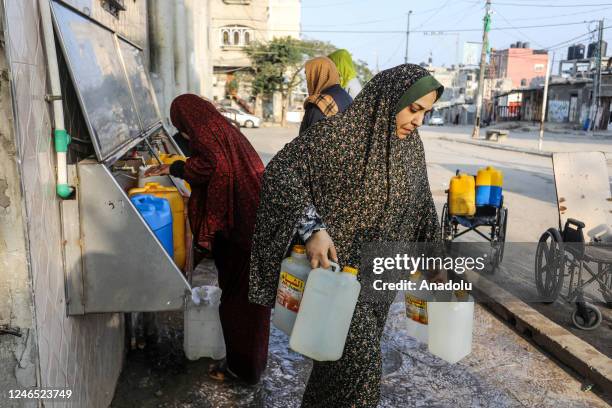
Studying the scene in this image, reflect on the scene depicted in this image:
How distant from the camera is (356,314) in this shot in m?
1.98

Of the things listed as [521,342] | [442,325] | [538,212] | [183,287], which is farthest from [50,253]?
[538,212]

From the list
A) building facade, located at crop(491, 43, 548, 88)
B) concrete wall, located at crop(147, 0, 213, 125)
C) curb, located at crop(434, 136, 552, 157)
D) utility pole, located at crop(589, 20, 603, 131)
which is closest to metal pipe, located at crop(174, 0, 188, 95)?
concrete wall, located at crop(147, 0, 213, 125)

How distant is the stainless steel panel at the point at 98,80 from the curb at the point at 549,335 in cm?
285

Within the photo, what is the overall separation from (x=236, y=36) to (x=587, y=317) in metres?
33.5

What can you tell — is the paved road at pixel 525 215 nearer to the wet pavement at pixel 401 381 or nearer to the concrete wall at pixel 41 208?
the wet pavement at pixel 401 381

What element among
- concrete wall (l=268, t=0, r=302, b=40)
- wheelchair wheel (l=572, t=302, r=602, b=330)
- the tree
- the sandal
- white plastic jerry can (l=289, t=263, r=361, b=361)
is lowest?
the sandal

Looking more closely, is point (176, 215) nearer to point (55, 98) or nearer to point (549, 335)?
point (55, 98)

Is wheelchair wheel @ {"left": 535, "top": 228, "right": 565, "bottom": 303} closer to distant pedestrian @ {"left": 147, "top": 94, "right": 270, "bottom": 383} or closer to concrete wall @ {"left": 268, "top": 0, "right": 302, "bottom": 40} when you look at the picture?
distant pedestrian @ {"left": 147, "top": 94, "right": 270, "bottom": 383}

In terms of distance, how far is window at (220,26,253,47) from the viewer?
34.2 m

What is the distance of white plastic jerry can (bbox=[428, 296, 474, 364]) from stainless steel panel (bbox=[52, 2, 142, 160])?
150cm

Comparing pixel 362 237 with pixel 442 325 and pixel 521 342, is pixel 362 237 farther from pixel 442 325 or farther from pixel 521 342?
pixel 521 342

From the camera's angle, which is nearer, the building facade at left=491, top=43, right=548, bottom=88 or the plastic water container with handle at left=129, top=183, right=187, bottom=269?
the plastic water container with handle at left=129, top=183, right=187, bottom=269

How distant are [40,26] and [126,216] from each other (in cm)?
71

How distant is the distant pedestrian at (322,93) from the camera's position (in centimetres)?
353
